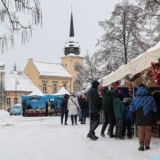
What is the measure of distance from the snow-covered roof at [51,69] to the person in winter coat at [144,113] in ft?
215

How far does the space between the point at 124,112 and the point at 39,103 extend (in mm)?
25791

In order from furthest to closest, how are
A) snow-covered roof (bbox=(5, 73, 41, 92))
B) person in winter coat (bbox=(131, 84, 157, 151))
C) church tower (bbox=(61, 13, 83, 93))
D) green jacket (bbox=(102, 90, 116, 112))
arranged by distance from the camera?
1. church tower (bbox=(61, 13, 83, 93))
2. snow-covered roof (bbox=(5, 73, 41, 92))
3. green jacket (bbox=(102, 90, 116, 112))
4. person in winter coat (bbox=(131, 84, 157, 151))

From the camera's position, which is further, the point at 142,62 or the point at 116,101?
the point at 116,101

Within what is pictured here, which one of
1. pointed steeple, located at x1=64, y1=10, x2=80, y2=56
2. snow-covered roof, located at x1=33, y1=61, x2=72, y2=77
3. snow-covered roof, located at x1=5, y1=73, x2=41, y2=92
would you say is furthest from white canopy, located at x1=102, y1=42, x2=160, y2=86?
pointed steeple, located at x1=64, y1=10, x2=80, y2=56

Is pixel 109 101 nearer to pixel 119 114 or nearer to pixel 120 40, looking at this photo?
pixel 119 114

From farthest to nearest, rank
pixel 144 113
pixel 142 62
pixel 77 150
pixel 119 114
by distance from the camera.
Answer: pixel 119 114
pixel 142 62
pixel 77 150
pixel 144 113

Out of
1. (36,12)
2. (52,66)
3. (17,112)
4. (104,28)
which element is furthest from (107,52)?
(52,66)

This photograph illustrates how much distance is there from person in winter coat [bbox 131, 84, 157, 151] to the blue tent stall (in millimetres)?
25786

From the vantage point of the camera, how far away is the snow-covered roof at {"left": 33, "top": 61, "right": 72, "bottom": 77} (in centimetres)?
7469

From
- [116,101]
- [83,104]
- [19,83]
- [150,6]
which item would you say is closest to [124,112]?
[116,101]

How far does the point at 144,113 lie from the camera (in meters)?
7.99

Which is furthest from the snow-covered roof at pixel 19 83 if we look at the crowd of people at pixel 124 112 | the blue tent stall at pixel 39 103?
the crowd of people at pixel 124 112

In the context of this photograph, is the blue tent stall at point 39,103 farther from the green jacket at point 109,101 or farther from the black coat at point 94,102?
the black coat at point 94,102

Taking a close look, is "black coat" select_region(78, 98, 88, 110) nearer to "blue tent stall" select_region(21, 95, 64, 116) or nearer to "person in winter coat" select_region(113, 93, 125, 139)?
"person in winter coat" select_region(113, 93, 125, 139)
